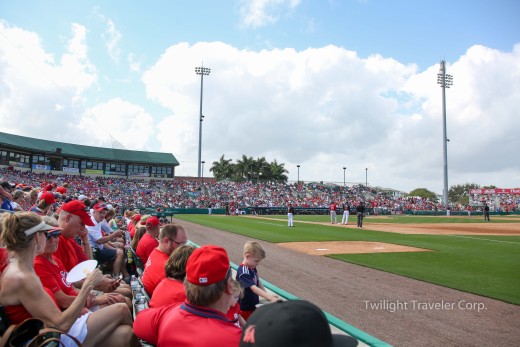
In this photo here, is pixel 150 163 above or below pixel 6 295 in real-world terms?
above

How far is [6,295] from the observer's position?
9.49 ft

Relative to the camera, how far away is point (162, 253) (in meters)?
4.79

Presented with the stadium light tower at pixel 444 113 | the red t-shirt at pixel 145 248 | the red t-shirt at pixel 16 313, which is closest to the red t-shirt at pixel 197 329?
the red t-shirt at pixel 16 313

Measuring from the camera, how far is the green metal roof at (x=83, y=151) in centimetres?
5006

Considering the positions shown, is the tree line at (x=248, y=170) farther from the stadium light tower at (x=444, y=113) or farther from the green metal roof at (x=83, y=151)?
the stadium light tower at (x=444, y=113)

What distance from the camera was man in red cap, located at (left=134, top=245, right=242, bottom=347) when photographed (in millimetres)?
2291

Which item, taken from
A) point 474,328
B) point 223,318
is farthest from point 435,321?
point 223,318

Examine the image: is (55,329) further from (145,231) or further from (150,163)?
(150,163)

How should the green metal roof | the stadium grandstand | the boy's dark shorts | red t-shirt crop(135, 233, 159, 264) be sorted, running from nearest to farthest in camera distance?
red t-shirt crop(135, 233, 159, 264), the boy's dark shorts, the green metal roof, the stadium grandstand

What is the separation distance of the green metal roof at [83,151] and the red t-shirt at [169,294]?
2080 inches

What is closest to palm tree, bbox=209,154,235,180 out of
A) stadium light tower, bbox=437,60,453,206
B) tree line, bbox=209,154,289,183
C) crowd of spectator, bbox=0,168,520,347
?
tree line, bbox=209,154,289,183

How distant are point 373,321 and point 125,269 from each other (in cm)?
546

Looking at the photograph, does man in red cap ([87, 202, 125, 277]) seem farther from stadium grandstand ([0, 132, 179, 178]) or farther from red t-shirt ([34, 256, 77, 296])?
stadium grandstand ([0, 132, 179, 178])

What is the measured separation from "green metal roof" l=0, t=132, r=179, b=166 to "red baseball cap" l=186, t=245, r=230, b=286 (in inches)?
2121
